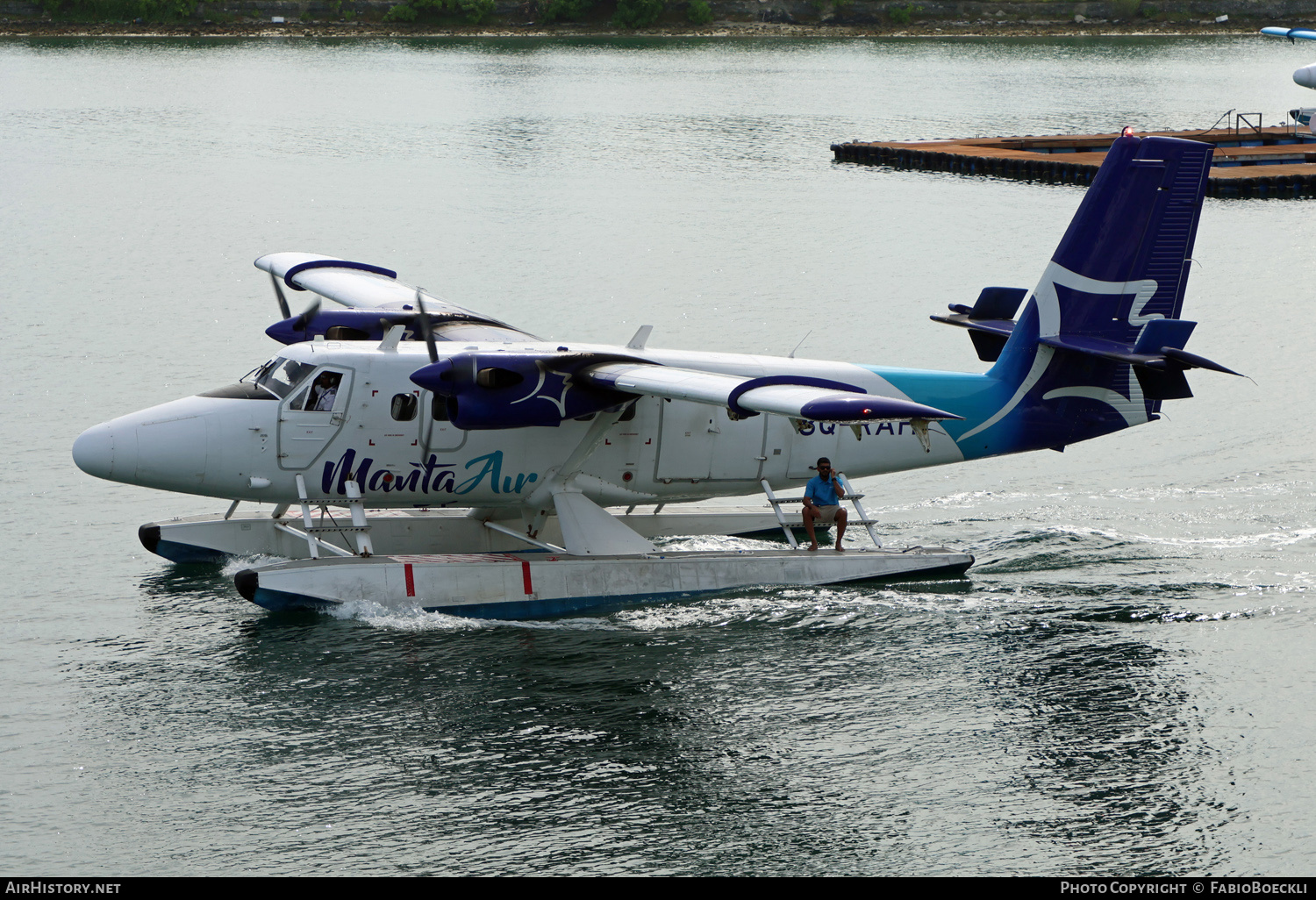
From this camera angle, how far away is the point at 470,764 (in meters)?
16.5

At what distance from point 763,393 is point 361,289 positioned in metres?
10.8

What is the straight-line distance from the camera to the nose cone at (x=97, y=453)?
19766 mm

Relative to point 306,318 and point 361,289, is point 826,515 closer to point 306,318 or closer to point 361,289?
point 306,318

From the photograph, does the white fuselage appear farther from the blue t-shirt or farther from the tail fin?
the tail fin

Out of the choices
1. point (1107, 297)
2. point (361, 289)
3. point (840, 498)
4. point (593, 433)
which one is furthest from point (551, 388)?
point (1107, 297)

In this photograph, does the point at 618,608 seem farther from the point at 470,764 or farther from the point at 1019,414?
the point at 1019,414

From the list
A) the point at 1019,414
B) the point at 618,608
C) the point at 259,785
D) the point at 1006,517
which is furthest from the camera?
the point at 1006,517

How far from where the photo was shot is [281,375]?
20.8m

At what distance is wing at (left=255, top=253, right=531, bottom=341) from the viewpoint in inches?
943

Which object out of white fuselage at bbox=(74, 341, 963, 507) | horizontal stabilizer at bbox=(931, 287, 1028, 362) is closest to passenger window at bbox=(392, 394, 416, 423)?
white fuselage at bbox=(74, 341, 963, 507)

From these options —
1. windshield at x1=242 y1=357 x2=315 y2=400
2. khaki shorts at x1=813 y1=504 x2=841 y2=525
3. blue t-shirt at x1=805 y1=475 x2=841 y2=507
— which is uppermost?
windshield at x1=242 y1=357 x2=315 y2=400

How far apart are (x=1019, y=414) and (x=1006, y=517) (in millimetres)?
2534

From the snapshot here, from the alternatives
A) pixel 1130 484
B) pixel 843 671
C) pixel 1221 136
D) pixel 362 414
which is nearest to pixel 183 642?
pixel 362 414

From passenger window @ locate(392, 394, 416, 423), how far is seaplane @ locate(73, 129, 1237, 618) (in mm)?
28
